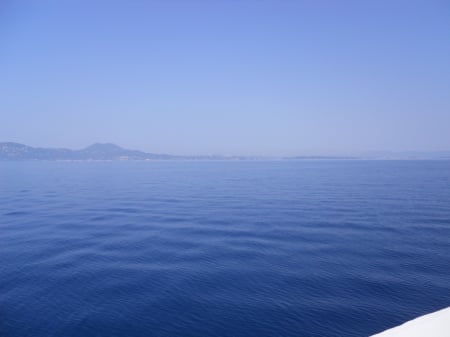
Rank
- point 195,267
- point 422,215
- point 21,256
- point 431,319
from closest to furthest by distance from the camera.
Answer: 1. point 431,319
2. point 195,267
3. point 21,256
4. point 422,215

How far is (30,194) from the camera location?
213ft

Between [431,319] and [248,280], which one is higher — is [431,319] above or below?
above

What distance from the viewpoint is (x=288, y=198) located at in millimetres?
56375

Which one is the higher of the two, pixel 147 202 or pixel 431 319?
pixel 431 319

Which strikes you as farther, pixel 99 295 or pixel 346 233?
pixel 346 233

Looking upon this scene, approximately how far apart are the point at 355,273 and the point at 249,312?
10.4m

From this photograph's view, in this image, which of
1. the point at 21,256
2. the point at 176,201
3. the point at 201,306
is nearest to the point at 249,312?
the point at 201,306

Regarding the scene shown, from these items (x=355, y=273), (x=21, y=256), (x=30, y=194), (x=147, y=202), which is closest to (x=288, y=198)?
(x=147, y=202)

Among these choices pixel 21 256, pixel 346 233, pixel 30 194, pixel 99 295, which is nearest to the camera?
pixel 99 295

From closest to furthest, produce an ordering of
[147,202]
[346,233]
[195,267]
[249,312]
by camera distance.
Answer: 1. [249,312]
2. [195,267]
3. [346,233]
4. [147,202]

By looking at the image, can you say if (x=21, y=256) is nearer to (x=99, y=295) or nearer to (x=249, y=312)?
(x=99, y=295)

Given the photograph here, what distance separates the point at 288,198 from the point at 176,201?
2313 centimetres

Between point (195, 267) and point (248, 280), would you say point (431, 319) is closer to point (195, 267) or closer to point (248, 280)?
point (248, 280)

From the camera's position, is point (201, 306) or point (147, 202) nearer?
point (201, 306)
